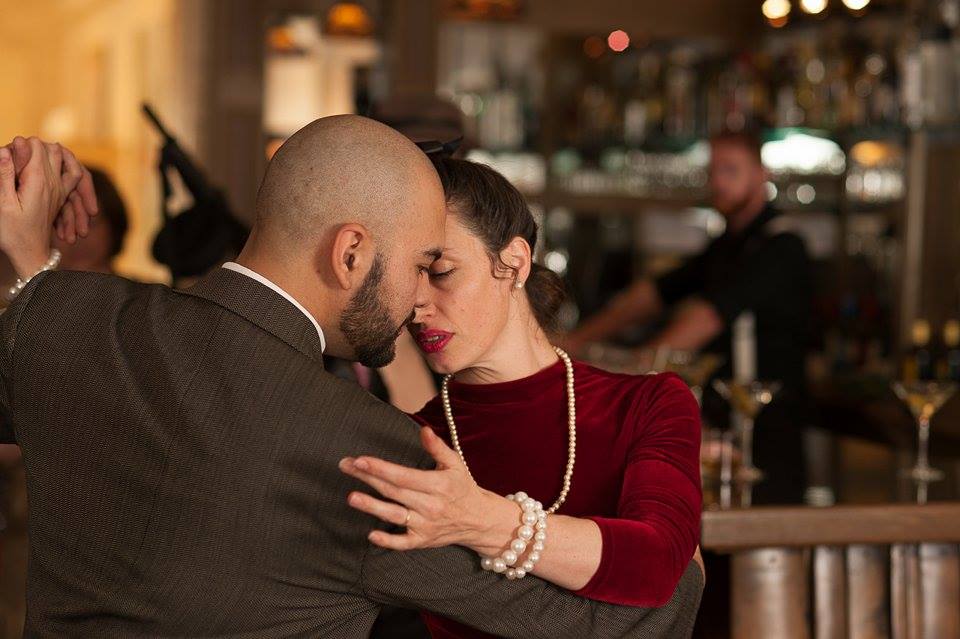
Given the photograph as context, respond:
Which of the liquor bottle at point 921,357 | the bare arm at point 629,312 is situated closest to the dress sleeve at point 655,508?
the bare arm at point 629,312

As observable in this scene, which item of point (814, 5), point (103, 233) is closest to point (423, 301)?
point (103, 233)

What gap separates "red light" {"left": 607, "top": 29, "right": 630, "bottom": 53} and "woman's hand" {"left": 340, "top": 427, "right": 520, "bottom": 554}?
4967 millimetres

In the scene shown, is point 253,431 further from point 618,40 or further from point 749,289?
point 618,40

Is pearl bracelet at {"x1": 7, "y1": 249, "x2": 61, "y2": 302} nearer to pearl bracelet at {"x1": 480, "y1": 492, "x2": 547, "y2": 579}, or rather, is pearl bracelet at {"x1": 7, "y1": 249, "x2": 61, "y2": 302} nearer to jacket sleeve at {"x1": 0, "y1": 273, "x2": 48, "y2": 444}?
jacket sleeve at {"x1": 0, "y1": 273, "x2": 48, "y2": 444}

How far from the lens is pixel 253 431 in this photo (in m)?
1.34

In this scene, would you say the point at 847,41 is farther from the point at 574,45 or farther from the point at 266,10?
the point at 266,10

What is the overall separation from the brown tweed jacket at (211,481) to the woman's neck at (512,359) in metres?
0.38

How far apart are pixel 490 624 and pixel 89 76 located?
5.15 metres

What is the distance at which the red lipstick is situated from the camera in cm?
168

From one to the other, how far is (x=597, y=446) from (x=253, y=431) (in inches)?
20.5

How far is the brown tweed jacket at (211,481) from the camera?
1340 mm

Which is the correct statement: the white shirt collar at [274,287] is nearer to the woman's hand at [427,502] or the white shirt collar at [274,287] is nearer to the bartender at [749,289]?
the woman's hand at [427,502]

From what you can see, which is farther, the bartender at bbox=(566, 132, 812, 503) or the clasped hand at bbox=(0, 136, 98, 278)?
the bartender at bbox=(566, 132, 812, 503)

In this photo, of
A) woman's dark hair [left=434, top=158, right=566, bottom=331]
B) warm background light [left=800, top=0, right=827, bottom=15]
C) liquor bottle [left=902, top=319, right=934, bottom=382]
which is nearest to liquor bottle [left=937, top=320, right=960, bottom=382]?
liquor bottle [left=902, top=319, right=934, bottom=382]
